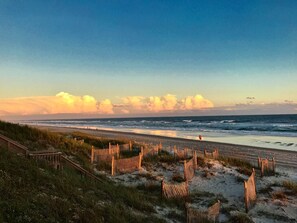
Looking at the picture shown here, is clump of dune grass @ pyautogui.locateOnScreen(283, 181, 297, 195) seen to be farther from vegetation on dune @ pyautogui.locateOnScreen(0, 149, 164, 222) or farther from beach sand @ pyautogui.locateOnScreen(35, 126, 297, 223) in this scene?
vegetation on dune @ pyautogui.locateOnScreen(0, 149, 164, 222)

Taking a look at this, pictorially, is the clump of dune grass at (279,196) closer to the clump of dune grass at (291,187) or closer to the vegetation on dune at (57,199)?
the clump of dune grass at (291,187)

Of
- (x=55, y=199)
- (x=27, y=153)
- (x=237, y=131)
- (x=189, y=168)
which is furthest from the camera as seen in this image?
(x=237, y=131)

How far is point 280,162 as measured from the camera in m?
25.6

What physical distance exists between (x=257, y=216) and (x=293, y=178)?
858cm

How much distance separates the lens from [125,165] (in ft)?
56.3

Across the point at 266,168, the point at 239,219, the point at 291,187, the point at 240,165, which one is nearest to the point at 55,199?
the point at 239,219

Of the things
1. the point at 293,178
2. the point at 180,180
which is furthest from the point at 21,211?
the point at 293,178

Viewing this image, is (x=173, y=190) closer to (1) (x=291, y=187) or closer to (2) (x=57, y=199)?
(2) (x=57, y=199)

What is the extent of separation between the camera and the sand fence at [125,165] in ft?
54.2

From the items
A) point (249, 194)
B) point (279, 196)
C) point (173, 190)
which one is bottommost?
point (279, 196)

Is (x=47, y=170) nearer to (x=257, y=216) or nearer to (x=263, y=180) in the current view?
(x=257, y=216)

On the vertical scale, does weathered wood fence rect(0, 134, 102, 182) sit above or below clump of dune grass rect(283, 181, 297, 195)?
above

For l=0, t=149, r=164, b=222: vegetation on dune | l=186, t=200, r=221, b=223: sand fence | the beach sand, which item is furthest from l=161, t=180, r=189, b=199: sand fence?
l=186, t=200, r=221, b=223: sand fence

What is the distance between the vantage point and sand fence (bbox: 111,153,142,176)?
16.5 m
